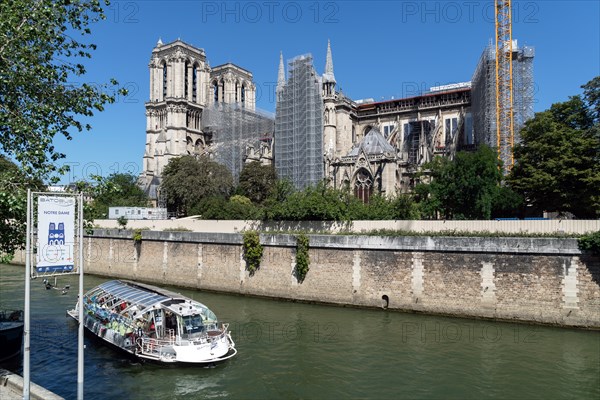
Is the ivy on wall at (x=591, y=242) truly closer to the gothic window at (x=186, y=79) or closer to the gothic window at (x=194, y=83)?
the gothic window at (x=186, y=79)

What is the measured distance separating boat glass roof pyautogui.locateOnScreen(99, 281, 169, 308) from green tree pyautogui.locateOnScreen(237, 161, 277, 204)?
34472mm

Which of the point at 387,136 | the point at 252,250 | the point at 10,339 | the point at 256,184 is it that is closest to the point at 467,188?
the point at 252,250

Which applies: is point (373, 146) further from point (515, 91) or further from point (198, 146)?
point (198, 146)

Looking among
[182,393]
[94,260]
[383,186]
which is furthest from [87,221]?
[383,186]

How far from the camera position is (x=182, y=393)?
43.9 feet

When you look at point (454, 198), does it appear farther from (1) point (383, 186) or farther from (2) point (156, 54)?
(2) point (156, 54)

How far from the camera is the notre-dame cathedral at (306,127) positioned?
176 feet

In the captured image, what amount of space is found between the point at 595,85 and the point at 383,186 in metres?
22.4

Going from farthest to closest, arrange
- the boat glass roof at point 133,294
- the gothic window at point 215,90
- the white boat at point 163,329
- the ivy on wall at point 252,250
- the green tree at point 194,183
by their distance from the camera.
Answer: the gothic window at point 215,90 < the green tree at point 194,183 < the ivy on wall at point 252,250 < the boat glass roof at point 133,294 < the white boat at point 163,329

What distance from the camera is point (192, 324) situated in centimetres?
1600

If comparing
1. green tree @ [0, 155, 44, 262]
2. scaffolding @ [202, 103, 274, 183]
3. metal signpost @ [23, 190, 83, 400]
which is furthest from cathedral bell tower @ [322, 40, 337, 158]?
metal signpost @ [23, 190, 83, 400]

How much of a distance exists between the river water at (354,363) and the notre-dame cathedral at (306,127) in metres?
27.9

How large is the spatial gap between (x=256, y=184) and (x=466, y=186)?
30154 millimetres

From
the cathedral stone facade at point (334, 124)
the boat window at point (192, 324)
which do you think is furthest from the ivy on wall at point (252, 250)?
the cathedral stone facade at point (334, 124)
